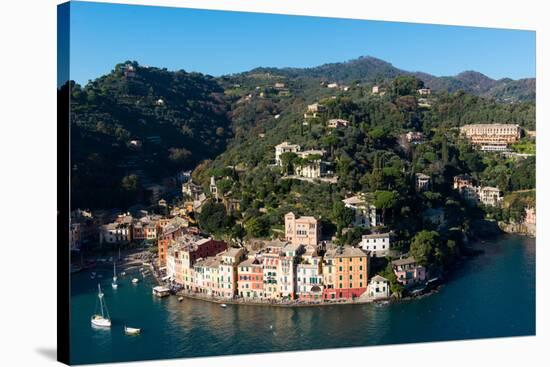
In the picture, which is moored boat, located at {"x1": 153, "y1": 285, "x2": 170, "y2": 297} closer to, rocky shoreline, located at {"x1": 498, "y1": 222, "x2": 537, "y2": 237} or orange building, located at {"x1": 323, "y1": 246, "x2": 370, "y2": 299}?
orange building, located at {"x1": 323, "y1": 246, "x2": 370, "y2": 299}

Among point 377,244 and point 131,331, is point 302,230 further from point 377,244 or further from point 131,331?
point 131,331

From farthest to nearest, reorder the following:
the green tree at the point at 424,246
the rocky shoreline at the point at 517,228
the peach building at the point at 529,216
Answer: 1. the rocky shoreline at the point at 517,228
2. the peach building at the point at 529,216
3. the green tree at the point at 424,246

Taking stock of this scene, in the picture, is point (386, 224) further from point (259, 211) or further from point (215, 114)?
point (215, 114)

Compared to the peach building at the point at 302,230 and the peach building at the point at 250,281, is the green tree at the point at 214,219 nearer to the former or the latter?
the peach building at the point at 302,230

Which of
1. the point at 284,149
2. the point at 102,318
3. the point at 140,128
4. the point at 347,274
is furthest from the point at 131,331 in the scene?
the point at 140,128

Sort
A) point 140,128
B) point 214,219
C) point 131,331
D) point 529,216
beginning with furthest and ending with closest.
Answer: point 140,128
point 529,216
point 214,219
point 131,331

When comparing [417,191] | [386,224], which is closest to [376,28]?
[386,224]

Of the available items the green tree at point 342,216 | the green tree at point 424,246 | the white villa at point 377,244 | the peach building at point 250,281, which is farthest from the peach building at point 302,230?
the green tree at point 424,246
